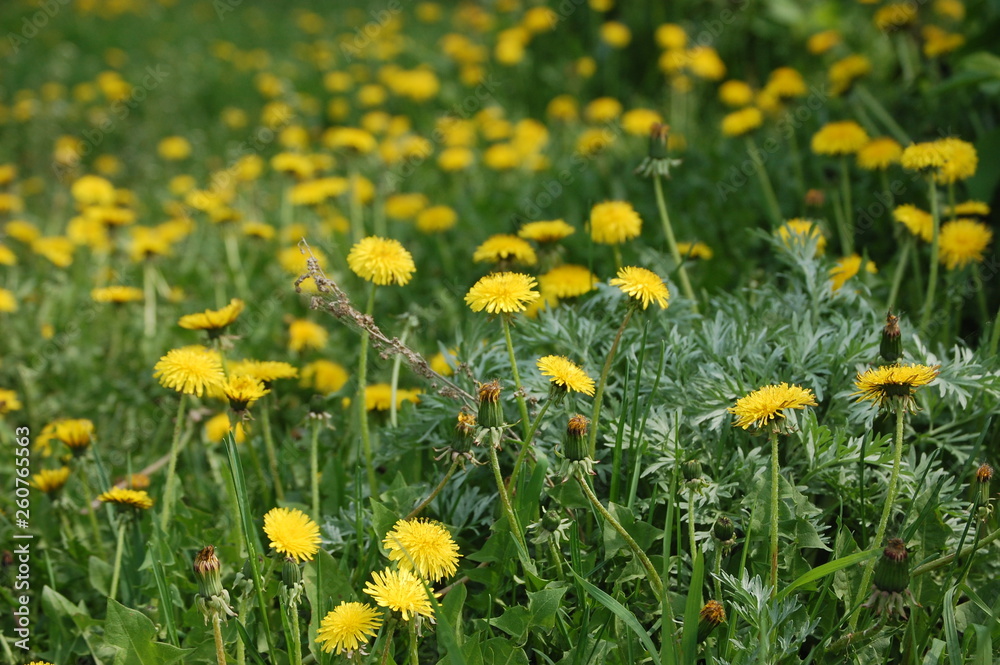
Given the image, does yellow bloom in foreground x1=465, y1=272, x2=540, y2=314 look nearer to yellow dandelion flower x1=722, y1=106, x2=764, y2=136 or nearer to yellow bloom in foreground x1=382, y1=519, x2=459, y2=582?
yellow bloom in foreground x1=382, y1=519, x2=459, y2=582

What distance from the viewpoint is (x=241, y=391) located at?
1707 millimetres

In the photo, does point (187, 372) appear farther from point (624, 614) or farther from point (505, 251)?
point (624, 614)

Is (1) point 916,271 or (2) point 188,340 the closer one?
(1) point 916,271

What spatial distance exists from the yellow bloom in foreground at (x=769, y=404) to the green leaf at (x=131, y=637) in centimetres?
104

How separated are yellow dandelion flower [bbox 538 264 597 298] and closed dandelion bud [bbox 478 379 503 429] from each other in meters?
0.74

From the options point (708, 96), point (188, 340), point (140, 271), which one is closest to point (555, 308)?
point (188, 340)

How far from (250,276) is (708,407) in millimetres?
2236

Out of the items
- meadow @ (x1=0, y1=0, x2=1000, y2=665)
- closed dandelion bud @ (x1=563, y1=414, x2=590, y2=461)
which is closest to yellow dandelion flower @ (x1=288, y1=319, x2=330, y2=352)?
meadow @ (x1=0, y1=0, x2=1000, y2=665)

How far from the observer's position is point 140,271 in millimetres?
3604

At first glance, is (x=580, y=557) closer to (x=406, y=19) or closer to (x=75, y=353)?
(x=75, y=353)

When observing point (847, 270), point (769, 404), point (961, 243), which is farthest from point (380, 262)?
point (961, 243)

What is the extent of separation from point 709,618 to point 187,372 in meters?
1.04

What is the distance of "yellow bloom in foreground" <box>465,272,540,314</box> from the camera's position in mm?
1539

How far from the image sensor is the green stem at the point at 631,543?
142 cm
